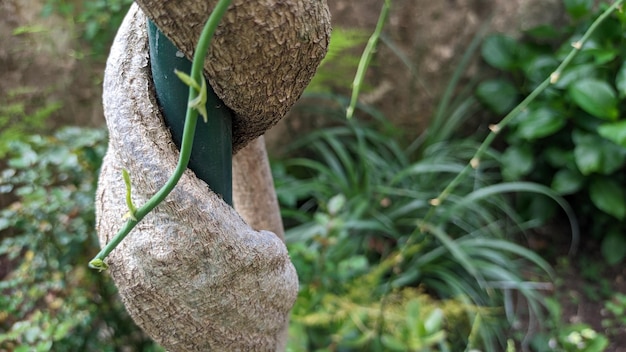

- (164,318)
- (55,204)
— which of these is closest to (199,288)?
(164,318)

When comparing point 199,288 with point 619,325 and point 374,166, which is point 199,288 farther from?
point 619,325

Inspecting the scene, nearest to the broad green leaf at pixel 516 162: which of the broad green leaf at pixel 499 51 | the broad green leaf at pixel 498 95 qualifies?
the broad green leaf at pixel 498 95

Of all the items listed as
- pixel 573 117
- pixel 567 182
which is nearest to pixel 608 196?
pixel 567 182

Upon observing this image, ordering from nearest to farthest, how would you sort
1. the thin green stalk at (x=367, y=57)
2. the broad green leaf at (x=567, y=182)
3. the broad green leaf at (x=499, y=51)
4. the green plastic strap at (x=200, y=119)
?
the green plastic strap at (x=200, y=119) → the thin green stalk at (x=367, y=57) → the broad green leaf at (x=567, y=182) → the broad green leaf at (x=499, y=51)

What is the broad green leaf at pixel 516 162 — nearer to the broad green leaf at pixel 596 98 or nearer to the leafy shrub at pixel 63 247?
the broad green leaf at pixel 596 98

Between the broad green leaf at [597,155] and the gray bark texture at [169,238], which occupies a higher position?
the gray bark texture at [169,238]

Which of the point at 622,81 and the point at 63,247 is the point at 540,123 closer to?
the point at 622,81
